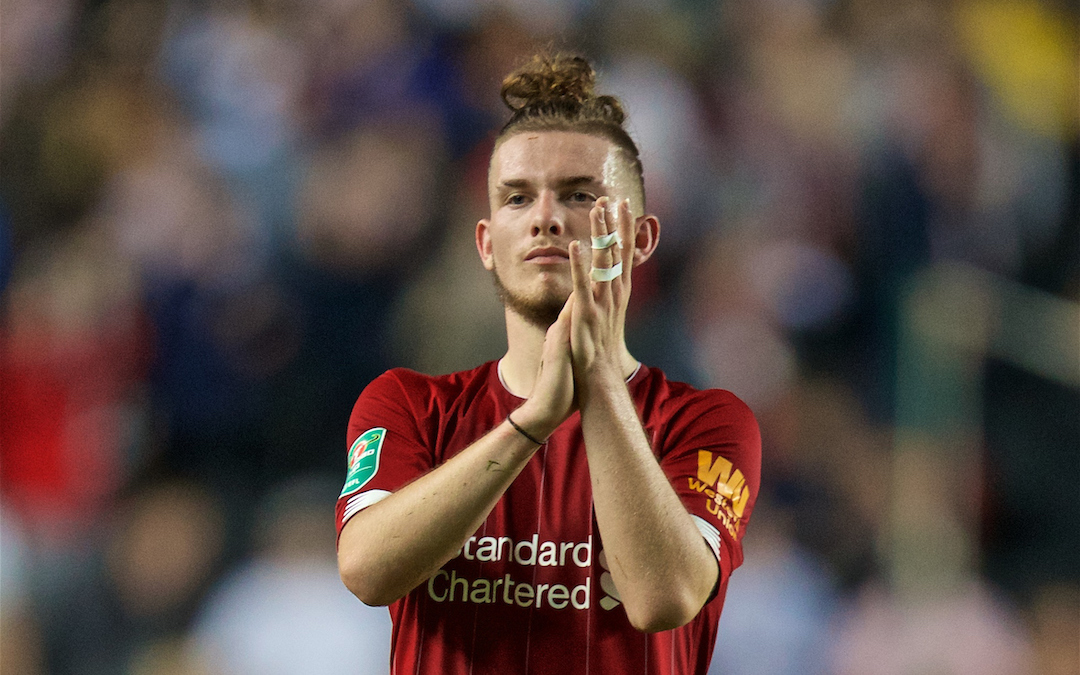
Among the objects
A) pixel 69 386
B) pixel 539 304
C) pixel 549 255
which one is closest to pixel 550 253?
pixel 549 255

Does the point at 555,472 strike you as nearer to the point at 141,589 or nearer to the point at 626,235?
the point at 626,235

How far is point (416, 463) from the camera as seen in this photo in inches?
74.9

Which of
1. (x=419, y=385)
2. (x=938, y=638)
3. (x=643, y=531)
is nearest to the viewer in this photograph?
(x=643, y=531)

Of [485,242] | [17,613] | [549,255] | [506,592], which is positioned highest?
[485,242]

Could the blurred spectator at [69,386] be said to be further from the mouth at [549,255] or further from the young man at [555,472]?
the mouth at [549,255]

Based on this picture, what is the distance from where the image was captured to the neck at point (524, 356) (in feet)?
6.87

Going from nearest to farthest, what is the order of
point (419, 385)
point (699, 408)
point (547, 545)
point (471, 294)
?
point (547, 545), point (699, 408), point (419, 385), point (471, 294)

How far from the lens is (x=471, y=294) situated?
349 centimetres

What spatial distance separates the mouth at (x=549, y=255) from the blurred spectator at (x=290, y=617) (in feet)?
5.20

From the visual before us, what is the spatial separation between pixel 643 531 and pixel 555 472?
0.41 meters

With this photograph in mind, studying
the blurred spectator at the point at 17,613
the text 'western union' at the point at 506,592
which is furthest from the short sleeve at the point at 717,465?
the blurred spectator at the point at 17,613

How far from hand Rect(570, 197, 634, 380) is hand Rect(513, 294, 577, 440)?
0.02 metres

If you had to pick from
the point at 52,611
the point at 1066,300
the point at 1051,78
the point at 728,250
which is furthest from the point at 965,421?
the point at 52,611

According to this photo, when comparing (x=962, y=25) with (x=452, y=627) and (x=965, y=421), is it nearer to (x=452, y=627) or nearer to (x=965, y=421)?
(x=965, y=421)
